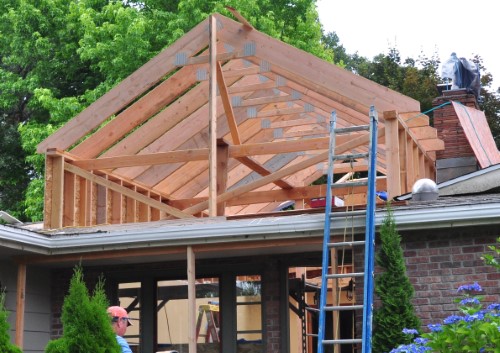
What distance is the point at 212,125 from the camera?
41.4 feet

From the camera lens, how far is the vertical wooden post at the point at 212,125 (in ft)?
40.5

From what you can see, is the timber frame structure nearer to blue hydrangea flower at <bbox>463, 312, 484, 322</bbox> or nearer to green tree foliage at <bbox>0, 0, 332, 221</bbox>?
blue hydrangea flower at <bbox>463, 312, 484, 322</bbox>

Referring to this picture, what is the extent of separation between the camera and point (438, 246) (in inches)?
407

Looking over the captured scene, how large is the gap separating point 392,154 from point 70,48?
15004mm

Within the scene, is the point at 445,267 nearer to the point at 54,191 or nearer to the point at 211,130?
the point at 211,130

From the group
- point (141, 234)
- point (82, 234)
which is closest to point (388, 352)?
point (141, 234)

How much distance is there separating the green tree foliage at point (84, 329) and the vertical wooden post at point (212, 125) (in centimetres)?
423

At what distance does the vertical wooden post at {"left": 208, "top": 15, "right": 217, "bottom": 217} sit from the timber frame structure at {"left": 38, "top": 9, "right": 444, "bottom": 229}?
0.05 ft

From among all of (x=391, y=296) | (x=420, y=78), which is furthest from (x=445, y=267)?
(x=420, y=78)

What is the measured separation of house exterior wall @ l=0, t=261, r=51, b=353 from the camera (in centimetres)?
1209

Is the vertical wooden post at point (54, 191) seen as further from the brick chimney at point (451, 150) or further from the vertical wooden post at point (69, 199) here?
the brick chimney at point (451, 150)

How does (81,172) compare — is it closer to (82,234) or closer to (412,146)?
(82,234)

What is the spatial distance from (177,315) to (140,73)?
138 inches

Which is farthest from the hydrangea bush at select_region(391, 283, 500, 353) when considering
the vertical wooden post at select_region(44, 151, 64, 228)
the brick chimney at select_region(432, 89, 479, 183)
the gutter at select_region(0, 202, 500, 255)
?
the vertical wooden post at select_region(44, 151, 64, 228)
